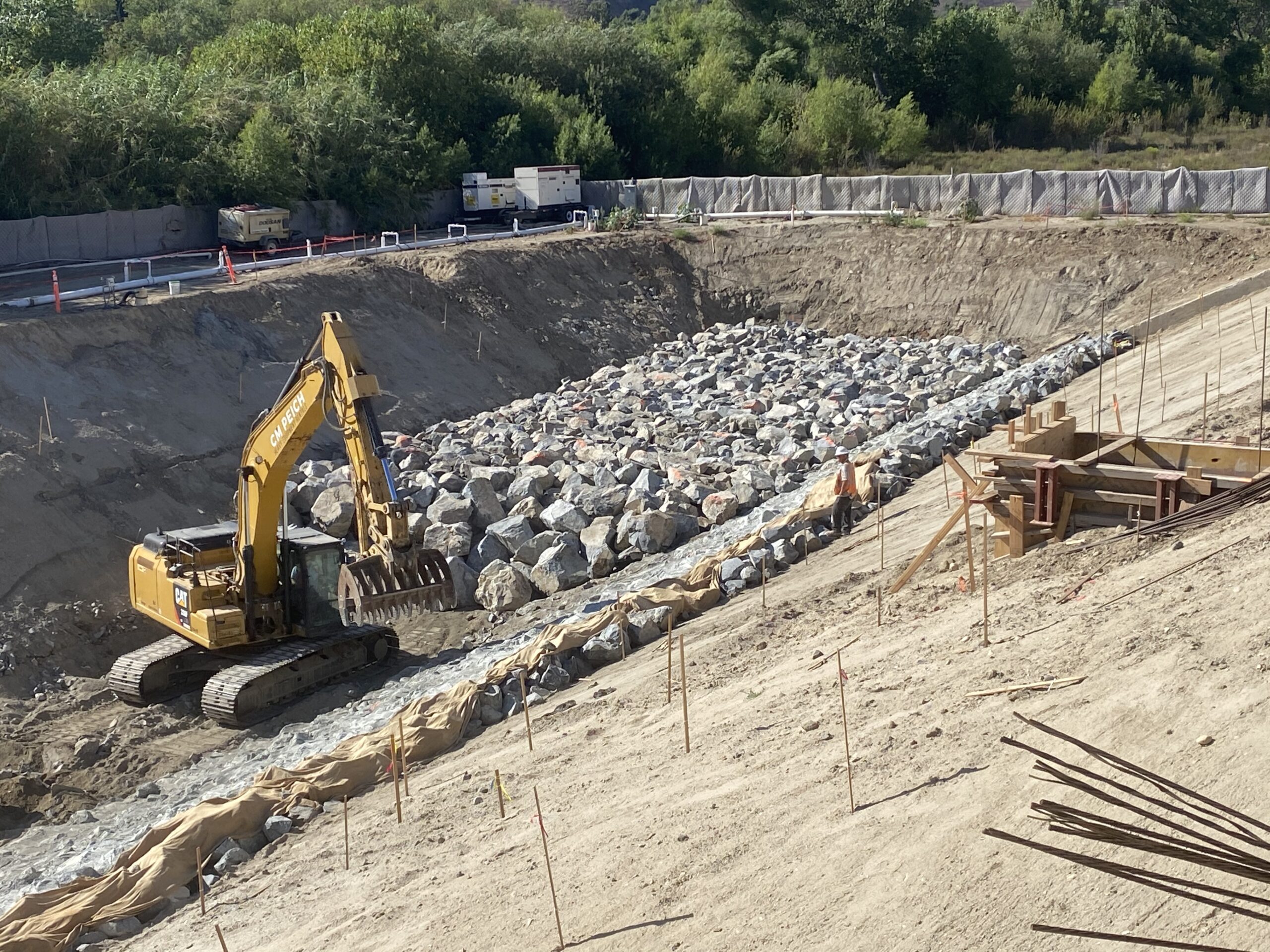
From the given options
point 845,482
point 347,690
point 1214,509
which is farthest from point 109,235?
point 1214,509

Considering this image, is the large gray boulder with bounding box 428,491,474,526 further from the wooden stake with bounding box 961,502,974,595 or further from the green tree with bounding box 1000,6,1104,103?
the green tree with bounding box 1000,6,1104,103

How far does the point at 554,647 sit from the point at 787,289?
2361 cm

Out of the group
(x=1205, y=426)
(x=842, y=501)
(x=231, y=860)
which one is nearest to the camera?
(x=231, y=860)

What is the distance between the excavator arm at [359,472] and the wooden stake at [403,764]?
153 cm

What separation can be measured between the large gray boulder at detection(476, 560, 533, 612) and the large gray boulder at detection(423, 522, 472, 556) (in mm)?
821

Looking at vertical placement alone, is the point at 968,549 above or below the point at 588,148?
below

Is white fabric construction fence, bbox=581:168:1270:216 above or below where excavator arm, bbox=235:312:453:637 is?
above

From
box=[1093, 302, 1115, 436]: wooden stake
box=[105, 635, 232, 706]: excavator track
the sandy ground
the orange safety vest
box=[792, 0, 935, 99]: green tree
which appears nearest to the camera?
the sandy ground

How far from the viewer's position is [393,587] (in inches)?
522

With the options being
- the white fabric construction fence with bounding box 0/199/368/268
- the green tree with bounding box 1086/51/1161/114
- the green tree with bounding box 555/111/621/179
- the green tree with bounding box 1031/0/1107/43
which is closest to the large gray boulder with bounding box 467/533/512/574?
the white fabric construction fence with bounding box 0/199/368/268

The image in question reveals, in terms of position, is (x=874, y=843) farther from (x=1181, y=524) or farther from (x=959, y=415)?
(x=959, y=415)

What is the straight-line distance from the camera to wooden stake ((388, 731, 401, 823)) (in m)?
10.3

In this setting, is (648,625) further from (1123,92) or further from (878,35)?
(1123,92)

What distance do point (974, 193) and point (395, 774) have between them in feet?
97.1
